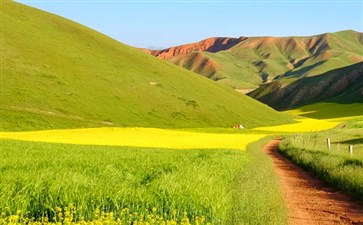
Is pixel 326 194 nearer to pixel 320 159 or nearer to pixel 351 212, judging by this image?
pixel 351 212

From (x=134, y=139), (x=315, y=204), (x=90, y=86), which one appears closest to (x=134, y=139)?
(x=134, y=139)

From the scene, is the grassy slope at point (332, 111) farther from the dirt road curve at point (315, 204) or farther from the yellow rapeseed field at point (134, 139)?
the dirt road curve at point (315, 204)

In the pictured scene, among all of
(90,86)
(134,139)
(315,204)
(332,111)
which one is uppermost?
(90,86)

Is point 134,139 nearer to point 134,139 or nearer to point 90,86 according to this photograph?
point 134,139

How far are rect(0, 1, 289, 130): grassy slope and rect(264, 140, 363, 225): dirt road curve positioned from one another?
5687 cm

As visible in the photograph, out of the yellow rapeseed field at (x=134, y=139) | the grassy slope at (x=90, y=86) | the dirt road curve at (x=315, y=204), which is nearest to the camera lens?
the dirt road curve at (x=315, y=204)

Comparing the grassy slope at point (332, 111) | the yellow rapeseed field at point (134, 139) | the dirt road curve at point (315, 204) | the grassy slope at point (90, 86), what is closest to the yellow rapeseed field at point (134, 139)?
the yellow rapeseed field at point (134, 139)

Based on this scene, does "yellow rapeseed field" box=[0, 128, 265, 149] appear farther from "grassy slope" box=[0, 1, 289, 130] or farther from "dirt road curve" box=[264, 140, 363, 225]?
"dirt road curve" box=[264, 140, 363, 225]

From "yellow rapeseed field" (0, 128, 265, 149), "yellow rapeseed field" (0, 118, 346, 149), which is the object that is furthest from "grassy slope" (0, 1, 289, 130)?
"yellow rapeseed field" (0, 128, 265, 149)

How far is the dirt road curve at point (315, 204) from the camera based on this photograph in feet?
46.4

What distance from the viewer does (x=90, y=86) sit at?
4050 inches

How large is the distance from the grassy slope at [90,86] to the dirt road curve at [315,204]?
187 feet

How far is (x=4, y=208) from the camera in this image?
30.4 feet

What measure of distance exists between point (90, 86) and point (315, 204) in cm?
9049
